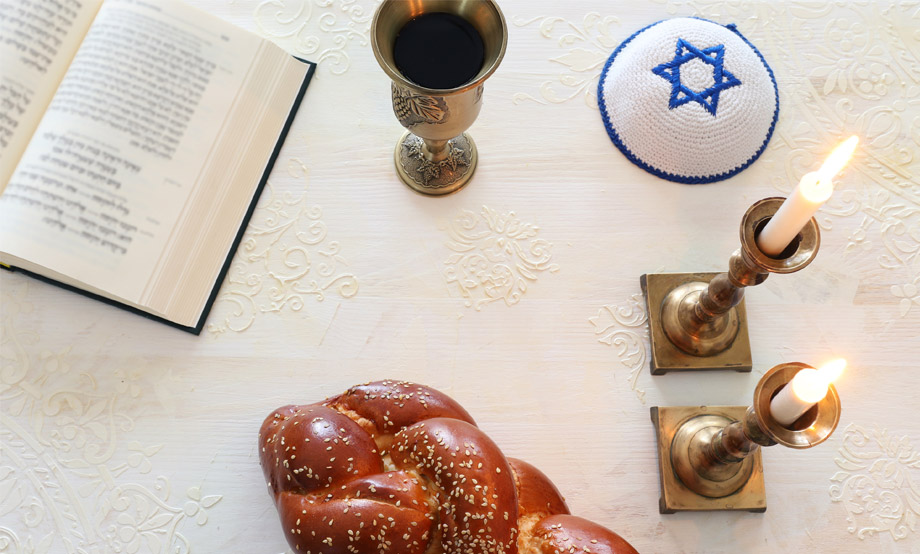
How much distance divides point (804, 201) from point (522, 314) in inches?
15.0

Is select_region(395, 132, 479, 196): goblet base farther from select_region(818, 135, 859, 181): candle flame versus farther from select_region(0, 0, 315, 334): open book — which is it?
select_region(818, 135, 859, 181): candle flame

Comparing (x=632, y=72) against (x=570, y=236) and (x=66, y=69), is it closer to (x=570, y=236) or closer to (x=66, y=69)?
(x=570, y=236)

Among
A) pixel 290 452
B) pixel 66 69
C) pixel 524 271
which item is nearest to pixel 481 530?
pixel 290 452

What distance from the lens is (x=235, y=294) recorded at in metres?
0.89

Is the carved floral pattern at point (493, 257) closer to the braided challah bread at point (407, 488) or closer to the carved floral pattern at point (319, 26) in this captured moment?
the braided challah bread at point (407, 488)

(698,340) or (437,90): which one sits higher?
(437,90)

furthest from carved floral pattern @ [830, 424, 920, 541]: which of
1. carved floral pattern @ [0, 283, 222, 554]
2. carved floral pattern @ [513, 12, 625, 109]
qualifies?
carved floral pattern @ [0, 283, 222, 554]

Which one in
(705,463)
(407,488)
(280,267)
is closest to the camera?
(407,488)

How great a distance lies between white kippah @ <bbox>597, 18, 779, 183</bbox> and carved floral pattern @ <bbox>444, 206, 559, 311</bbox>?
18 cm

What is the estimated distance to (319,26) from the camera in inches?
38.7

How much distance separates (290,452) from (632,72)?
24.7 inches

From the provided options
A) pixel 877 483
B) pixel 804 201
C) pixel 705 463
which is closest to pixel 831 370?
pixel 804 201

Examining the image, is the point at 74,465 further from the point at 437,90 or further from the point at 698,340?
the point at 698,340

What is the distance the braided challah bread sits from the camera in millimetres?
661
